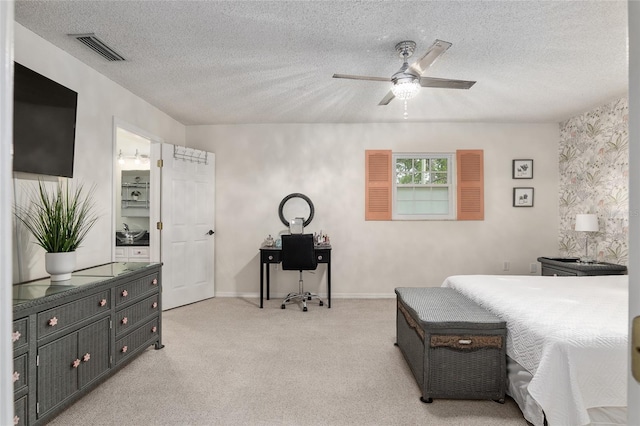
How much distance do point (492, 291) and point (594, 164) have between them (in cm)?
288

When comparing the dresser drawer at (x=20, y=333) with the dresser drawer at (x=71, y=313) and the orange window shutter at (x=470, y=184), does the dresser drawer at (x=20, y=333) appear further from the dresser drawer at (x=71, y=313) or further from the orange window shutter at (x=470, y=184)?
the orange window shutter at (x=470, y=184)

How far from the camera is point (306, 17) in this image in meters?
2.45

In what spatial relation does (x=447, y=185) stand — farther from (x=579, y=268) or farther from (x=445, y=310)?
(x=445, y=310)

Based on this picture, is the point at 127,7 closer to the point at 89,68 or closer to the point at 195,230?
the point at 89,68

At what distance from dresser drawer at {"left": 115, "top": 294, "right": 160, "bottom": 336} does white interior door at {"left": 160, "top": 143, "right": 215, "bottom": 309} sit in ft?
4.29

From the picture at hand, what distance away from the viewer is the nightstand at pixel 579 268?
3916mm

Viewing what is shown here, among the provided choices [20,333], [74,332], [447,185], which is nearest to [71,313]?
[74,332]

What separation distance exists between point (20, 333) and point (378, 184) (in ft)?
13.9

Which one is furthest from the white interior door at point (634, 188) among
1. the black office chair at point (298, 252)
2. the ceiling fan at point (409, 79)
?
the black office chair at point (298, 252)


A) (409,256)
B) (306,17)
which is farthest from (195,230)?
(306,17)

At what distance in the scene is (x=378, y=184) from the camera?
522cm

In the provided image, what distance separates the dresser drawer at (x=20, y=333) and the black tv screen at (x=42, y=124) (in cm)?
107

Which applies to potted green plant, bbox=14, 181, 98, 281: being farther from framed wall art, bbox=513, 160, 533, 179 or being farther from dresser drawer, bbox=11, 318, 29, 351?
framed wall art, bbox=513, 160, 533, 179

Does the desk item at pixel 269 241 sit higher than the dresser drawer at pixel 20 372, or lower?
higher
